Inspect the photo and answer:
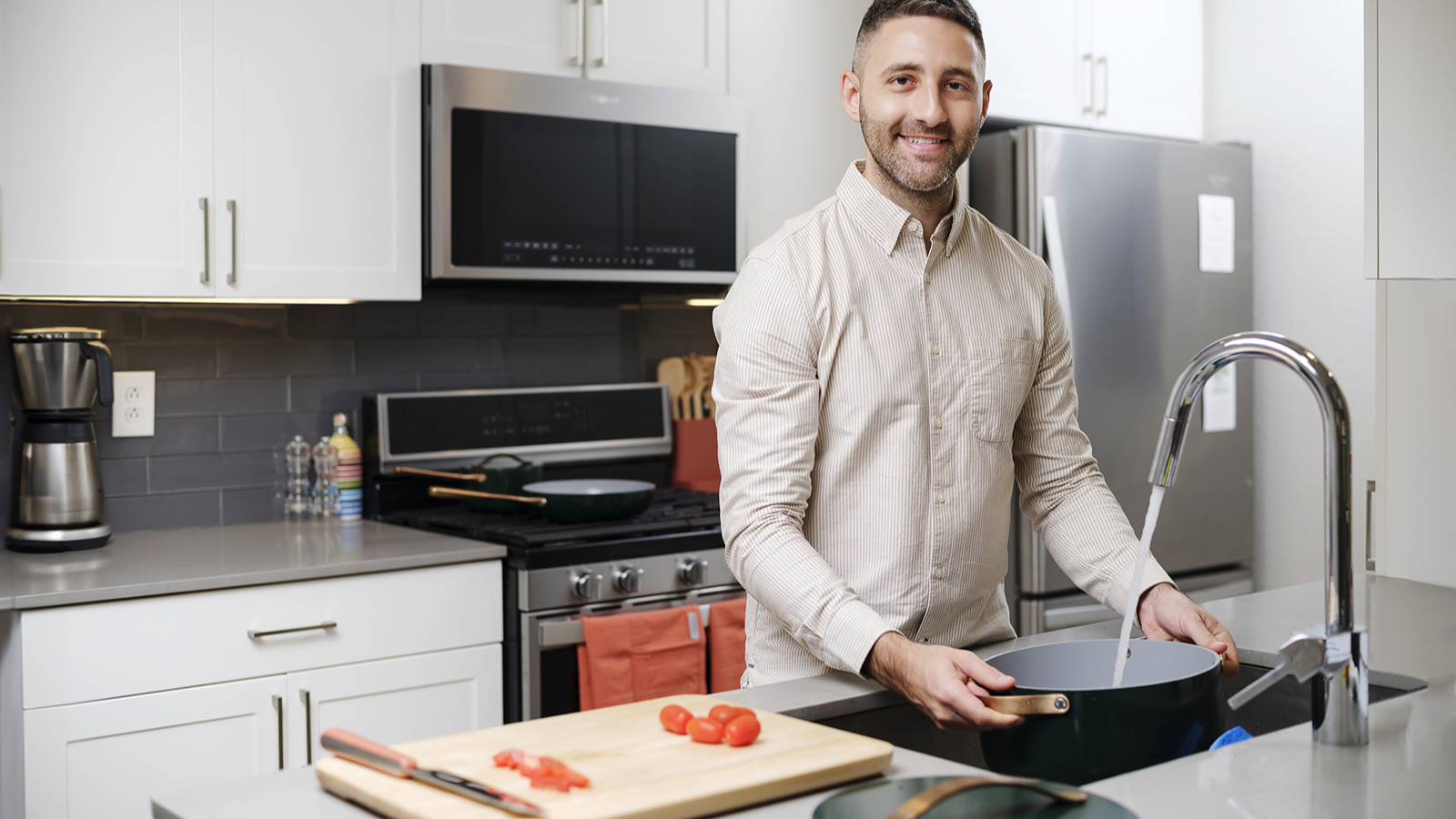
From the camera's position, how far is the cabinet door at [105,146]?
87.6 inches

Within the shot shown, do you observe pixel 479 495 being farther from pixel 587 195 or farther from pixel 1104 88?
pixel 1104 88

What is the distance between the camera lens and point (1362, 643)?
106cm

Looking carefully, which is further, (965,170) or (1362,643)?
(965,170)

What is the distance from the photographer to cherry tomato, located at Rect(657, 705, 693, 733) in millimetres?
1069

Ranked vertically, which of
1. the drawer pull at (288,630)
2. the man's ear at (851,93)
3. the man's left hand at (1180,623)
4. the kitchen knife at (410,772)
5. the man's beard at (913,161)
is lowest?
the drawer pull at (288,630)

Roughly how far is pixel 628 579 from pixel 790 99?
4.09ft

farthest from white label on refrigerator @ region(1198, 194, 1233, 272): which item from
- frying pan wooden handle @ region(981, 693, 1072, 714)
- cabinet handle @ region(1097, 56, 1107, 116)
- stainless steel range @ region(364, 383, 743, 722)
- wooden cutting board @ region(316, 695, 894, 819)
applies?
wooden cutting board @ region(316, 695, 894, 819)

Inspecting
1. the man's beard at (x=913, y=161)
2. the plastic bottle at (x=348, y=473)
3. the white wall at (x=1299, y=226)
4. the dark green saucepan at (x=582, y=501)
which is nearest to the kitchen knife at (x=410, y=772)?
the man's beard at (x=913, y=161)

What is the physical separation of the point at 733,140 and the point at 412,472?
40.8 inches

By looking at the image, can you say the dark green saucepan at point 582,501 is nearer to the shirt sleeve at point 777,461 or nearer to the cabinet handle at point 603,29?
the cabinet handle at point 603,29

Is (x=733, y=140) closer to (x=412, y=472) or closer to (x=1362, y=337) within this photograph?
(x=412, y=472)

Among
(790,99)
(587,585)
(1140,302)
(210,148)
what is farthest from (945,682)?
(1140,302)

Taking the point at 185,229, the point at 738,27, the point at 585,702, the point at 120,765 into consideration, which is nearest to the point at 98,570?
the point at 120,765

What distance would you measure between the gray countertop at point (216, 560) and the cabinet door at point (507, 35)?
3.22ft
